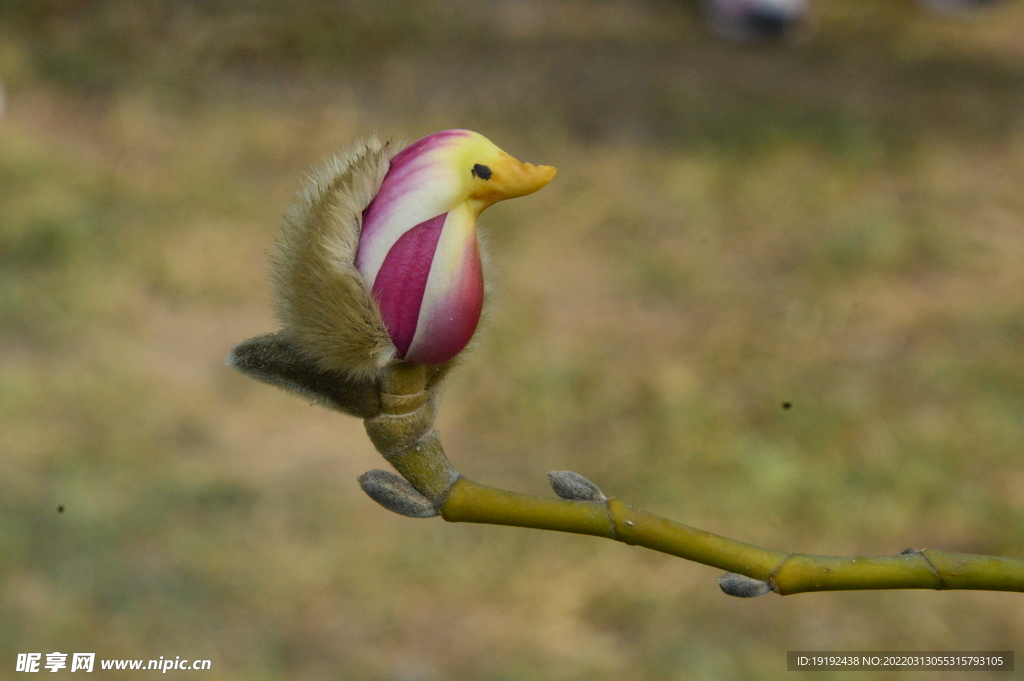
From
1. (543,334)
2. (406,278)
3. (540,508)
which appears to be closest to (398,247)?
(406,278)

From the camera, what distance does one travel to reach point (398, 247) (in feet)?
1.23

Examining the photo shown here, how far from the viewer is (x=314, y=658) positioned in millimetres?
1601

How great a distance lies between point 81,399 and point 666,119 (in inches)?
63.9

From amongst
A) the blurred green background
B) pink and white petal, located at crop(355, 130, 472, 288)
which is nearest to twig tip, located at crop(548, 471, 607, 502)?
pink and white petal, located at crop(355, 130, 472, 288)

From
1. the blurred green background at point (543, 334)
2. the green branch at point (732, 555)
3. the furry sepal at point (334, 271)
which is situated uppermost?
the furry sepal at point (334, 271)

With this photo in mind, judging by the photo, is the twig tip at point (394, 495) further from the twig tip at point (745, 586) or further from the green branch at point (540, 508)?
the twig tip at point (745, 586)

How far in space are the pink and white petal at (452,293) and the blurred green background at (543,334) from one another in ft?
2.82

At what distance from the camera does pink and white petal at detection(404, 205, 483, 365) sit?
371 millimetres

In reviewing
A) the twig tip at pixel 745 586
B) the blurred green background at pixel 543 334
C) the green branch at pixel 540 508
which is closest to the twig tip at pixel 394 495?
the green branch at pixel 540 508

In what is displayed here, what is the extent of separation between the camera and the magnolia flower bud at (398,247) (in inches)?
14.6

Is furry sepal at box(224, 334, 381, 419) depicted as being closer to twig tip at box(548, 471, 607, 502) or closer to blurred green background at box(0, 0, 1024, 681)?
twig tip at box(548, 471, 607, 502)

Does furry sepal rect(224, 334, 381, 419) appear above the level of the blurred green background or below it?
above

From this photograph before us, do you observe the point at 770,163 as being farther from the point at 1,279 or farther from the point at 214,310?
the point at 1,279

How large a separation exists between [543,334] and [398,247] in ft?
5.82
